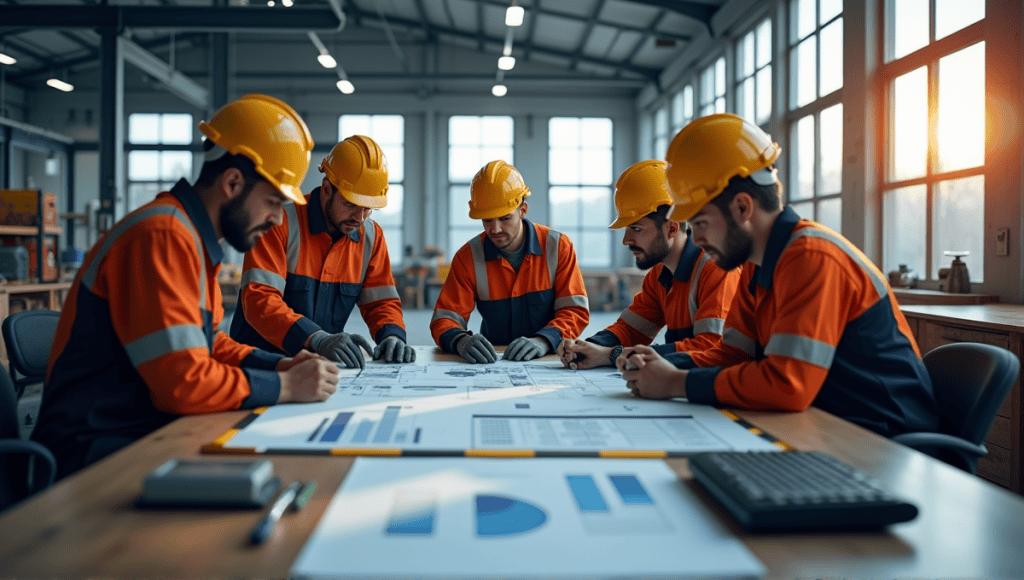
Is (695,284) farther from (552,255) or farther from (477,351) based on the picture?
(477,351)

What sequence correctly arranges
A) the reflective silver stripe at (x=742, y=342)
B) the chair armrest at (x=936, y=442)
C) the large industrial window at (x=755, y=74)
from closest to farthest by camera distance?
the chair armrest at (x=936, y=442), the reflective silver stripe at (x=742, y=342), the large industrial window at (x=755, y=74)

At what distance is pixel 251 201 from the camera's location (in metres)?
1.74

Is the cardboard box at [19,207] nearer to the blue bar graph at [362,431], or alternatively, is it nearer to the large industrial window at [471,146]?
the blue bar graph at [362,431]

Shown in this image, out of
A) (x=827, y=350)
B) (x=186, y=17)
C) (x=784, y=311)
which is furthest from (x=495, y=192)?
(x=186, y=17)

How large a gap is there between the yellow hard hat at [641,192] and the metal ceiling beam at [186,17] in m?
5.84

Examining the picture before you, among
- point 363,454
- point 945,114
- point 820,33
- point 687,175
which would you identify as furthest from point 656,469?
point 820,33

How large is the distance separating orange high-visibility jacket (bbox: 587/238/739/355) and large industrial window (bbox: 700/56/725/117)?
313 inches

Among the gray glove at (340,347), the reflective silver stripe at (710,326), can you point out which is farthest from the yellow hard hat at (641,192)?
the gray glove at (340,347)

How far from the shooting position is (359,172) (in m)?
2.55

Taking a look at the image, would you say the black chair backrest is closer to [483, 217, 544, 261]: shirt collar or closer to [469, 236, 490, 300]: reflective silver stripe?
[483, 217, 544, 261]: shirt collar

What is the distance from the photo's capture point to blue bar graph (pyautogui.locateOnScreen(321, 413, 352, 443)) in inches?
49.9

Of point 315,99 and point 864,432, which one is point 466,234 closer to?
point 315,99

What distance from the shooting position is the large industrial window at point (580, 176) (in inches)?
586

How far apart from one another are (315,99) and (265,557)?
15174mm
